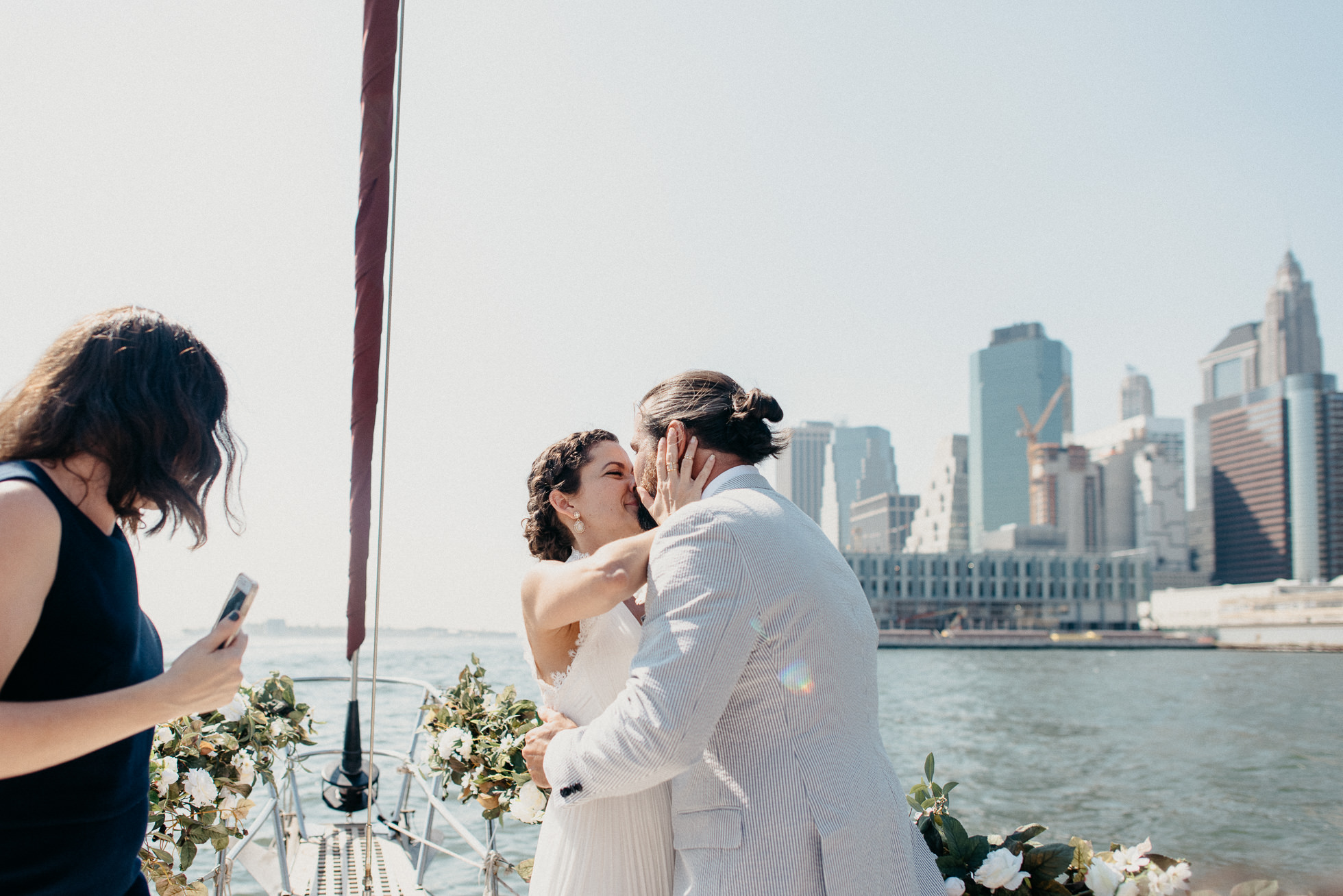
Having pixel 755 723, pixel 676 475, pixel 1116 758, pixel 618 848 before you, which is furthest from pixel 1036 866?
pixel 1116 758

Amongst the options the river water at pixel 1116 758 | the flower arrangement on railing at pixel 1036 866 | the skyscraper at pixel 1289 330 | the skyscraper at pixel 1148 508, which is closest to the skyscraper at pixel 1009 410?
the skyscraper at pixel 1148 508

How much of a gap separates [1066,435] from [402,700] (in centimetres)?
18200

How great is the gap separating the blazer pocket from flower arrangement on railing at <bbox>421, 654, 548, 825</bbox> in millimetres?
1564

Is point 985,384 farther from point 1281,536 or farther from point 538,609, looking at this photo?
point 538,609

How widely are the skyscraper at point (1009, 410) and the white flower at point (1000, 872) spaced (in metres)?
169

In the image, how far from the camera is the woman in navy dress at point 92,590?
1293 millimetres

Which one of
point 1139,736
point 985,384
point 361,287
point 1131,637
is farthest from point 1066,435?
point 361,287

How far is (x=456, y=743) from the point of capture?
3555 mm

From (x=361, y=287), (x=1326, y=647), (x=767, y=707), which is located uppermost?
(x=361, y=287)

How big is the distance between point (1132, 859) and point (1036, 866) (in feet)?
0.92

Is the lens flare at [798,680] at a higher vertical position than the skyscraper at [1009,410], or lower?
lower

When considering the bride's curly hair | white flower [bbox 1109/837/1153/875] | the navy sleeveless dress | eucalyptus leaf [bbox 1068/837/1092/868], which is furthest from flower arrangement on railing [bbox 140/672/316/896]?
white flower [bbox 1109/837/1153/875]

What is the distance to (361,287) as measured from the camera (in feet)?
9.29

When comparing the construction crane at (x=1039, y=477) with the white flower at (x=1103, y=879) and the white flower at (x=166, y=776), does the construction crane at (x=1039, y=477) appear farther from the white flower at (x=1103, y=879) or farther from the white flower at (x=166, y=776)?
the white flower at (x=166, y=776)
